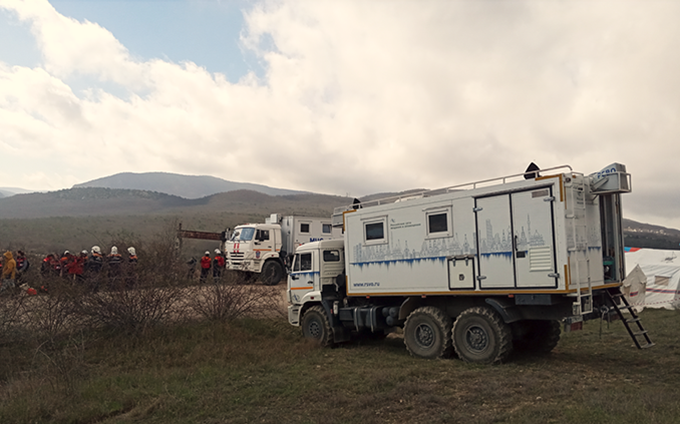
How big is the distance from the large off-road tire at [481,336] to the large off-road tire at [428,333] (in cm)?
33

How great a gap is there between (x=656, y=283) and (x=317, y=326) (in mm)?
14525

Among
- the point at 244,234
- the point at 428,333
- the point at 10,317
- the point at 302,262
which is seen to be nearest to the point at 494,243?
the point at 428,333

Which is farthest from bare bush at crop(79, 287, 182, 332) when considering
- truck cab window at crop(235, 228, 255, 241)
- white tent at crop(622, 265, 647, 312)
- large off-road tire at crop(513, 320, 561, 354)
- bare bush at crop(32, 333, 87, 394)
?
white tent at crop(622, 265, 647, 312)

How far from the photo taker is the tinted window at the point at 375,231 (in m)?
12.1

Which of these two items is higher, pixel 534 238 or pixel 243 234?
pixel 243 234

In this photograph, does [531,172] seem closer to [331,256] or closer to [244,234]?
[331,256]

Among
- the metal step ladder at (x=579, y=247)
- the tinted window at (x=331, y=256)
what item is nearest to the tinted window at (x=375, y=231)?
the tinted window at (x=331, y=256)

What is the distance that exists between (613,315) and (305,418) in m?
6.51

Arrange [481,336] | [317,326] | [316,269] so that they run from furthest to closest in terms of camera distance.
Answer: [316,269]
[317,326]
[481,336]

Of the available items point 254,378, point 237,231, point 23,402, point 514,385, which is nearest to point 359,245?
point 254,378

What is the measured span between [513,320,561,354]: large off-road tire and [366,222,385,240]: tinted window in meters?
3.72

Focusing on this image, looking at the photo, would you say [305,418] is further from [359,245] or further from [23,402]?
[359,245]

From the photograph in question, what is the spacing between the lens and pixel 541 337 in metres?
11.5

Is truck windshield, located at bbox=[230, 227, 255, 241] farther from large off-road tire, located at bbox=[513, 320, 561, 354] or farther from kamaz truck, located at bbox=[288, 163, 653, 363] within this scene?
large off-road tire, located at bbox=[513, 320, 561, 354]
